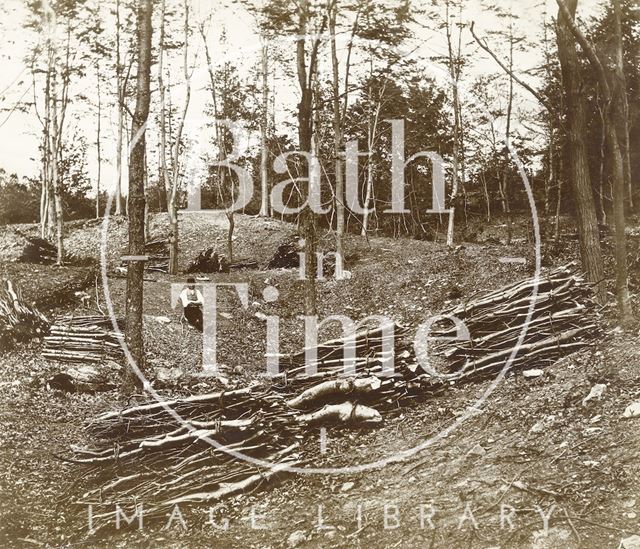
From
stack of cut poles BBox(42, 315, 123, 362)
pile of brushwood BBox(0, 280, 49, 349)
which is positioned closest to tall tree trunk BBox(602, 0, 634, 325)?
stack of cut poles BBox(42, 315, 123, 362)

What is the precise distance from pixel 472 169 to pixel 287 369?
88.6 ft

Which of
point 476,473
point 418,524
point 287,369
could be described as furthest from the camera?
point 287,369

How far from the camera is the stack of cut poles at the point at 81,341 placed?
670cm

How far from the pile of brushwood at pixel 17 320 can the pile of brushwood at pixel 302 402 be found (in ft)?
6.06

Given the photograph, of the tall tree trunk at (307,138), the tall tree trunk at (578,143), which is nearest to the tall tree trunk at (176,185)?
the tall tree trunk at (307,138)

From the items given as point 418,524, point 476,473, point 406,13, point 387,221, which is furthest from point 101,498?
point 387,221

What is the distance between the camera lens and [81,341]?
6.89 metres

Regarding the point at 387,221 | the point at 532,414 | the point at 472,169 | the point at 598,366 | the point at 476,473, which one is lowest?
the point at 476,473

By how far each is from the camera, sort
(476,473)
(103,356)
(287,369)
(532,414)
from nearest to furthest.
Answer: (476,473)
(532,414)
(287,369)
(103,356)

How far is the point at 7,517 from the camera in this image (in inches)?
184

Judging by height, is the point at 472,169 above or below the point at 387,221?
above

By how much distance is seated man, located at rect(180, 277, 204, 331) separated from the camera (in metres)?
8.74

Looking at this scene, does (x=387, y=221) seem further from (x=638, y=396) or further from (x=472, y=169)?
(x=638, y=396)

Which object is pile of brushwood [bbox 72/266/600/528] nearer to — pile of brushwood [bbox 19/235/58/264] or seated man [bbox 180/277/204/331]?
seated man [bbox 180/277/204/331]
